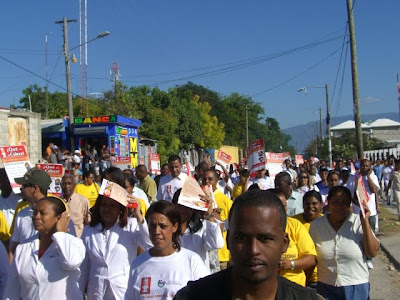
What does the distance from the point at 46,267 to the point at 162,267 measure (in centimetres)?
94

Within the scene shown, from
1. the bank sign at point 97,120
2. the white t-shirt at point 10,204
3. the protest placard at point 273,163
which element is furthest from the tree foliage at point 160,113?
the white t-shirt at point 10,204

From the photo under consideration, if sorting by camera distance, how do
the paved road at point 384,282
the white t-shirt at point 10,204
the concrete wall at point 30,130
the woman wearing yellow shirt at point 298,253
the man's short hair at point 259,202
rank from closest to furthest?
the man's short hair at point 259,202 → the woman wearing yellow shirt at point 298,253 → the white t-shirt at point 10,204 → the paved road at point 384,282 → the concrete wall at point 30,130

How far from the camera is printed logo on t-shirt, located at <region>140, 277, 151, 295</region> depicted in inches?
139

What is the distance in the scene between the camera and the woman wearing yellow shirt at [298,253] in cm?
437

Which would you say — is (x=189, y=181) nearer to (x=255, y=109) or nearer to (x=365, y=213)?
(x=365, y=213)

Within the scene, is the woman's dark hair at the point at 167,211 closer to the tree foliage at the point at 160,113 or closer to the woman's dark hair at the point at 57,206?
the woman's dark hair at the point at 57,206

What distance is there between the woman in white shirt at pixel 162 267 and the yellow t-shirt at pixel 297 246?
3.18 feet

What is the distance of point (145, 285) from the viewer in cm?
355

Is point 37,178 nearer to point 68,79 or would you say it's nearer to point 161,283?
point 161,283

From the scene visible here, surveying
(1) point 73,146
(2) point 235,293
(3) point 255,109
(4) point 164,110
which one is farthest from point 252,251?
(3) point 255,109

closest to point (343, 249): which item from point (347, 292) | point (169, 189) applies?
point (347, 292)

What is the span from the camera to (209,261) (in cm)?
508

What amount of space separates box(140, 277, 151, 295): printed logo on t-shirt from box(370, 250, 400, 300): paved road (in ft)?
16.9

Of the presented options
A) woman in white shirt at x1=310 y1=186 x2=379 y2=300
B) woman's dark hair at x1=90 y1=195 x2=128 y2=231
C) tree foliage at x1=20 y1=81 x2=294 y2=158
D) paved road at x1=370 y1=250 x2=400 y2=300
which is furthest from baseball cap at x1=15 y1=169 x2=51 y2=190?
tree foliage at x1=20 y1=81 x2=294 y2=158
